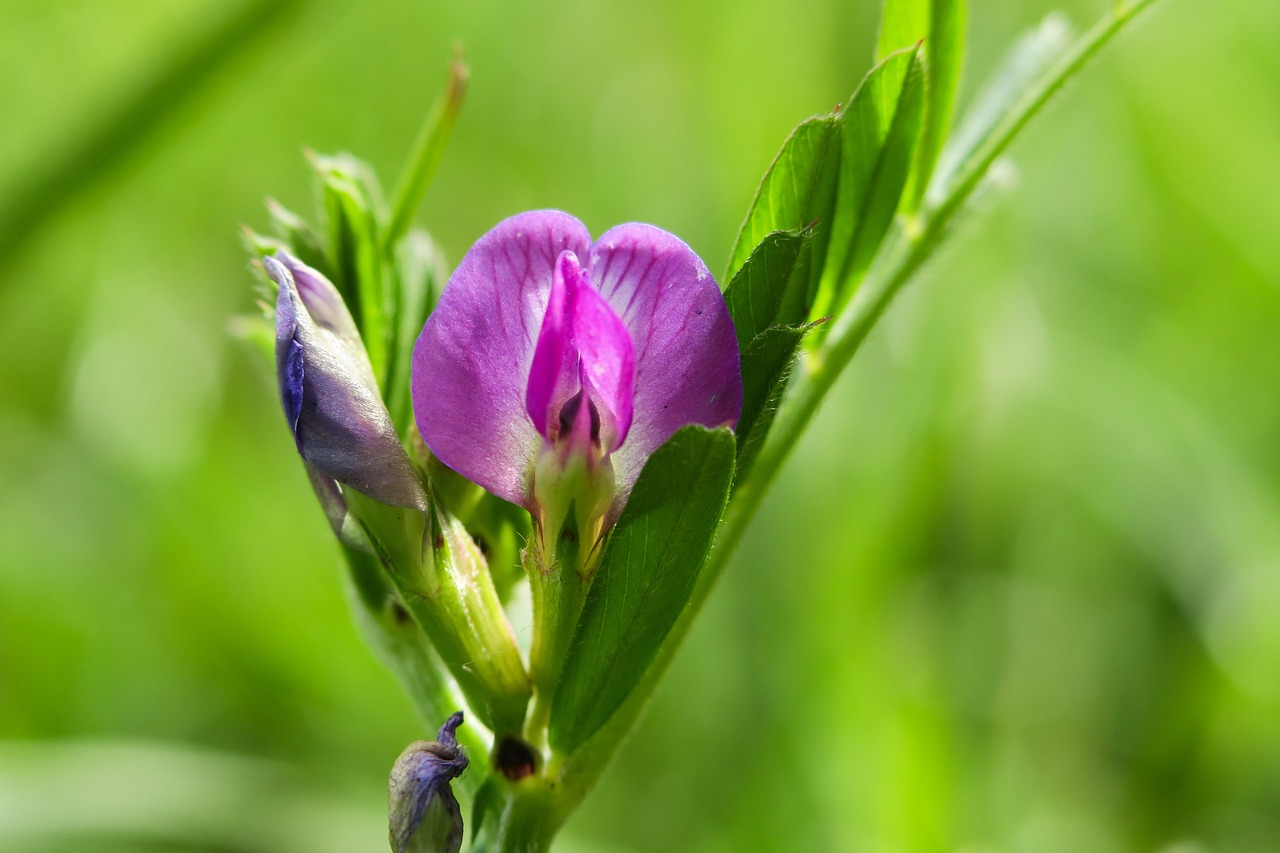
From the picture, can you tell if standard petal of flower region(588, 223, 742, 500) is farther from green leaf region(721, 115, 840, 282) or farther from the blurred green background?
the blurred green background

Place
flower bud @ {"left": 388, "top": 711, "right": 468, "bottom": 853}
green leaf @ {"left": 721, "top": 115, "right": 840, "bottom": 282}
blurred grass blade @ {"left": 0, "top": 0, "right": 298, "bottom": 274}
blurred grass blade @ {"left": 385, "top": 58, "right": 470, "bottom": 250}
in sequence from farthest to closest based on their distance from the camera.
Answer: blurred grass blade @ {"left": 0, "top": 0, "right": 298, "bottom": 274} < blurred grass blade @ {"left": 385, "top": 58, "right": 470, "bottom": 250} < green leaf @ {"left": 721, "top": 115, "right": 840, "bottom": 282} < flower bud @ {"left": 388, "top": 711, "right": 468, "bottom": 853}

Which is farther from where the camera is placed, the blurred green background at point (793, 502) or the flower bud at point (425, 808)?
the blurred green background at point (793, 502)

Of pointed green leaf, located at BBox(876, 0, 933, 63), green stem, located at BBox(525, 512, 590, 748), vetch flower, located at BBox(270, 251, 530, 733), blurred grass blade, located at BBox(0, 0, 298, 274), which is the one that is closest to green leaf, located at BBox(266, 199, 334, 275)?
vetch flower, located at BBox(270, 251, 530, 733)

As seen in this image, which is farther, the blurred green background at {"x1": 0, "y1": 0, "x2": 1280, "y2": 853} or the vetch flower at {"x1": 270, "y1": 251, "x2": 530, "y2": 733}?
the blurred green background at {"x1": 0, "y1": 0, "x2": 1280, "y2": 853}

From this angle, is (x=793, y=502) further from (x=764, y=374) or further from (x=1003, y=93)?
(x=764, y=374)

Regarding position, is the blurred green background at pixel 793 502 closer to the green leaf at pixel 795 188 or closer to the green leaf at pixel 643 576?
the green leaf at pixel 795 188

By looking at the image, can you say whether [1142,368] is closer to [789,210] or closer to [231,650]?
[231,650]

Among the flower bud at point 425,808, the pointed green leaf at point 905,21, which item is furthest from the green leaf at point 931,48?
the flower bud at point 425,808

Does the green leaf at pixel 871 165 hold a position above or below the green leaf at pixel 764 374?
above
